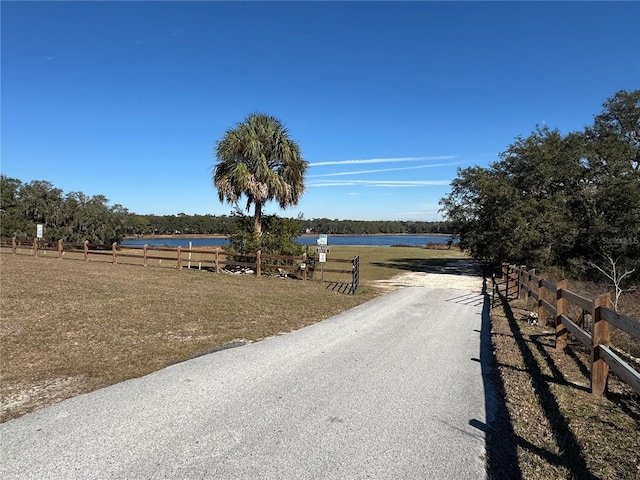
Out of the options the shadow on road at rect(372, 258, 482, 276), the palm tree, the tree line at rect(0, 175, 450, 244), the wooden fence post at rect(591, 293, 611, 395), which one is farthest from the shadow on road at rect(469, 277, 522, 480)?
the tree line at rect(0, 175, 450, 244)

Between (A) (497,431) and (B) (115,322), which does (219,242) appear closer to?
(B) (115,322)

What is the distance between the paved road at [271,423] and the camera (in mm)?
2904

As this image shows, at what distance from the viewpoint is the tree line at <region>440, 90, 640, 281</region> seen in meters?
17.8

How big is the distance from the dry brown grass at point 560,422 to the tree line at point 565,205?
13837 millimetres

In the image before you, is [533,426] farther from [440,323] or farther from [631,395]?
[440,323]

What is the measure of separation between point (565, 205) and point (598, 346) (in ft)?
59.8

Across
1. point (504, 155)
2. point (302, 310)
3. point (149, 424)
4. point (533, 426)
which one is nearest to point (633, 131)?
point (504, 155)

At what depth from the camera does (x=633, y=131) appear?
84.9 ft

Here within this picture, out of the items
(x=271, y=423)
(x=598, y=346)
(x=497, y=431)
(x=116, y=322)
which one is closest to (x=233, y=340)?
(x=116, y=322)

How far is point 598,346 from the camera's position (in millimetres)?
4707

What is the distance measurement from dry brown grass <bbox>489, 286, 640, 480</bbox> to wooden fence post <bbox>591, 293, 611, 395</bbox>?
138mm

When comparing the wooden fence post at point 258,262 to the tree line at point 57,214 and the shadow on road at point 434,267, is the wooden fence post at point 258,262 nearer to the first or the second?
the shadow on road at point 434,267

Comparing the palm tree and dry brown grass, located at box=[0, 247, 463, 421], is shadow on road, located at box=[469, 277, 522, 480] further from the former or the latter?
the palm tree

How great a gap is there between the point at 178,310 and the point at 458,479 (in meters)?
7.24
